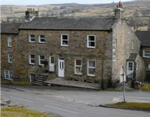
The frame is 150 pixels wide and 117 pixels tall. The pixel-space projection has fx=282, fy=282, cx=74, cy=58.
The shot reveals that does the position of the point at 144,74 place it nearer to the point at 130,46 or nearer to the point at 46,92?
the point at 130,46

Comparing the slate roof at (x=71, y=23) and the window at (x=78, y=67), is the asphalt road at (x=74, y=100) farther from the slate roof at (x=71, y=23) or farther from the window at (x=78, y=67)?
the slate roof at (x=71, y=23)

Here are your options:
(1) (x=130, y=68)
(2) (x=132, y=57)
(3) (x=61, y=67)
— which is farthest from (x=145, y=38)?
(3) (x=61, y=67)

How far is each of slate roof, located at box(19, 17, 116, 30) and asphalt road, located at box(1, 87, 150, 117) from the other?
7.62 m

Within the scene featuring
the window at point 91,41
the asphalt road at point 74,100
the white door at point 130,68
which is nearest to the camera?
the asphalt road at point 74,100

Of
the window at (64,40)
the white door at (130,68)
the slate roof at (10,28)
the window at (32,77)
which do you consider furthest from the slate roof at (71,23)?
the white door at (130,68)

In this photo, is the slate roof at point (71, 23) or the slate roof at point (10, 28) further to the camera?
the slate roof at point (10, 28)

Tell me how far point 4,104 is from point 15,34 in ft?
58.0

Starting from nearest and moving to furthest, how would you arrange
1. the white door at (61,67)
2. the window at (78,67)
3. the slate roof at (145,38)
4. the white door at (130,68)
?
the window at (78,67), the white door at (61,67), the white door at (130,68), the slate roof at (145,38)

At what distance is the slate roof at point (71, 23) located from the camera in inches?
1261

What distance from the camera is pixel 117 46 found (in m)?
32.6

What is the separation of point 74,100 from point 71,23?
11.9m

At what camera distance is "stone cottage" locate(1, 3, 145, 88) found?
3191cm

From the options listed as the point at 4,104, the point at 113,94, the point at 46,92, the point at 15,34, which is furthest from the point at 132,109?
the point at 15,34

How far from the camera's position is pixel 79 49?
33.4m
